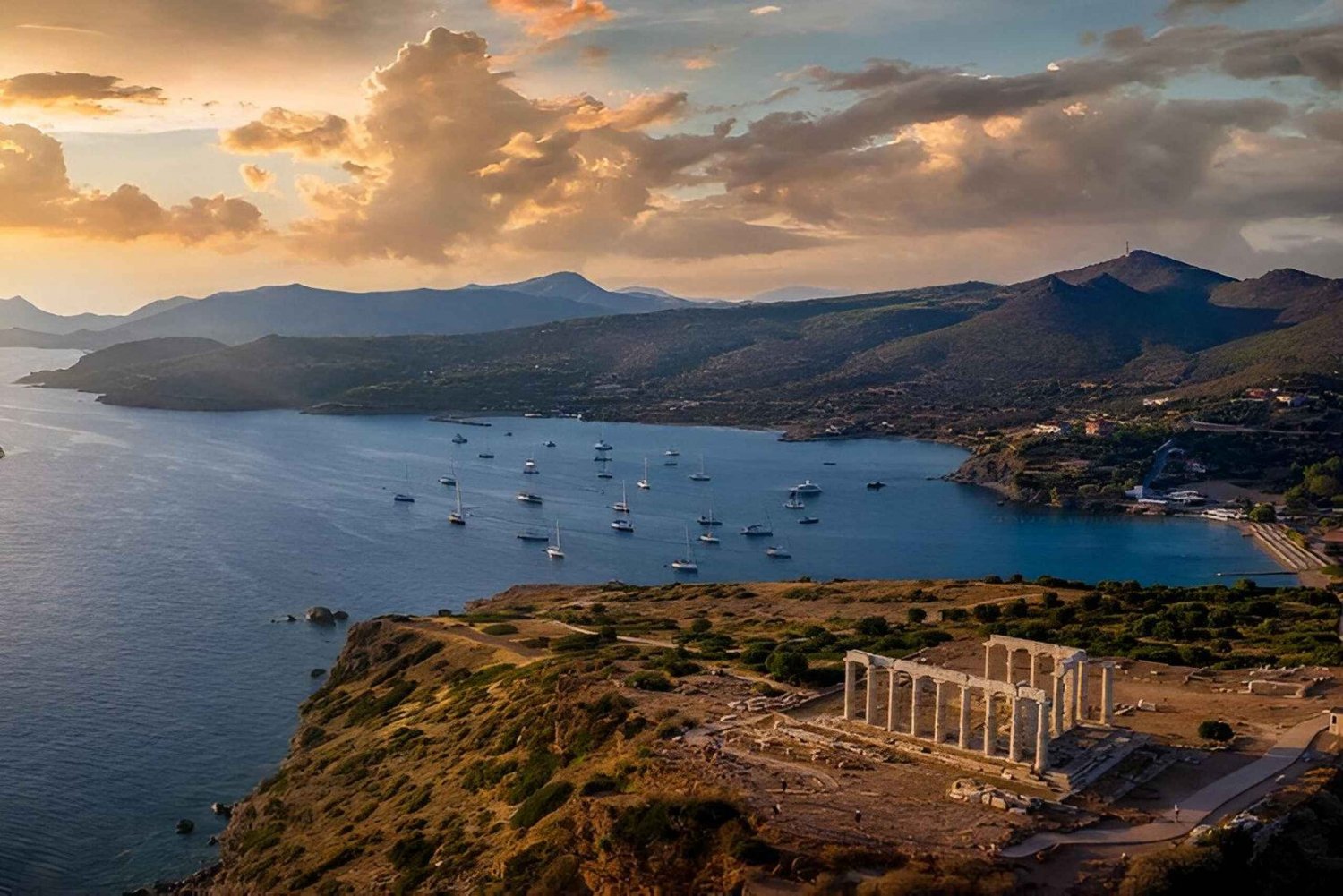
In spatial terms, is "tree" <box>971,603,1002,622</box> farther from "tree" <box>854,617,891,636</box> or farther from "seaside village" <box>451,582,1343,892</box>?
"seaside village" <box>451,582,1343,892</box>

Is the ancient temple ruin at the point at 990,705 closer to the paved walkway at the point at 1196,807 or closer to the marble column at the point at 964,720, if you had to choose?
the marble column at the point at 964,720

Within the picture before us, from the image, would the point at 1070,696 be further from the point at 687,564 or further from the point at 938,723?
the point at 687,564

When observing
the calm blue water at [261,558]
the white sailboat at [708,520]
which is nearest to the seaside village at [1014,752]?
the calm blue water at [261,558]

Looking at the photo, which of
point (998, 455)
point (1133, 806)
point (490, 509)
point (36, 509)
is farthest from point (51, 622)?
point (998, 455)

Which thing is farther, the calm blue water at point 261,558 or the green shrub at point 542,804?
the calm blue water at point 261,558

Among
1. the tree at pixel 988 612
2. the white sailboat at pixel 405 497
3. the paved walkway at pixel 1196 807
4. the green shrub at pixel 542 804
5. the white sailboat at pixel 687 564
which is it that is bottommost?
the white sailboat at pixel 687 564

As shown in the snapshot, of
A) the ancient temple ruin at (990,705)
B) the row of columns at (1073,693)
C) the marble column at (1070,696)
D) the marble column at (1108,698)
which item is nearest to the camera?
the ancient temple ruin at (990,705)

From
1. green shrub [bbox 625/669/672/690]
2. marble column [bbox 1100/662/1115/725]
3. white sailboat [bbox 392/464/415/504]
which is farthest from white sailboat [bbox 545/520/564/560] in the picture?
marble column [bbox 1100/662/1115/725]
